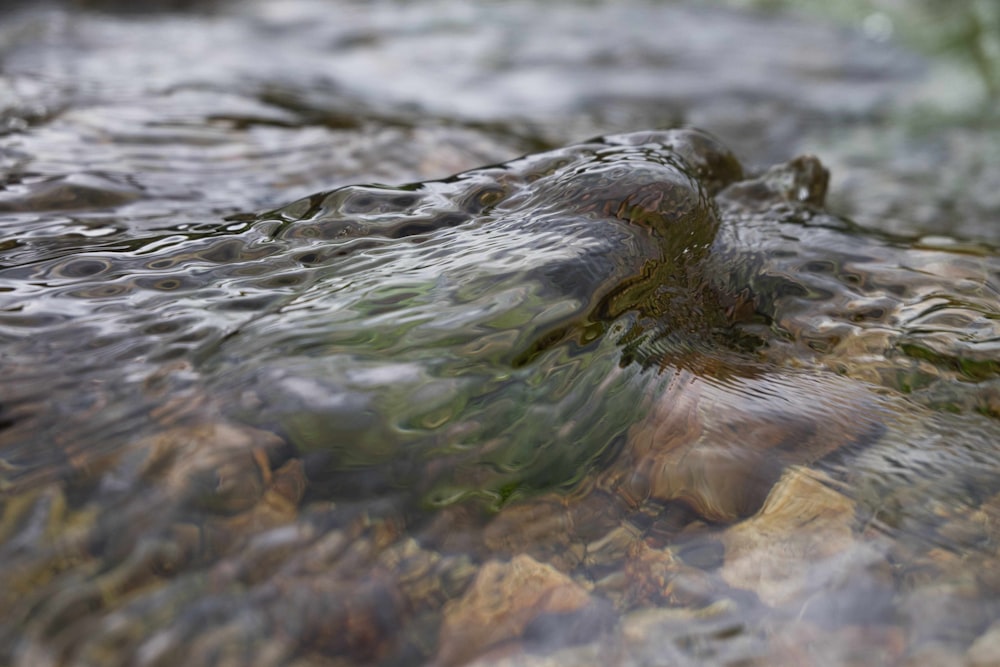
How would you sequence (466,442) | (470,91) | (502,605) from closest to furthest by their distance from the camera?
(502,605), (466,442), (470,91)

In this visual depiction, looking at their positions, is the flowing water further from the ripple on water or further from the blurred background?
the blurred background

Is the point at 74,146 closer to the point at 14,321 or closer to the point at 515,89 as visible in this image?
the point at 14,321

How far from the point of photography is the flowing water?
3.13ft

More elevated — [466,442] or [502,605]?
[466,442]

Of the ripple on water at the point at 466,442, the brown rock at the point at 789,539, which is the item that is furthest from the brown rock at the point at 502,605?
the brown rock at the point at 789,539

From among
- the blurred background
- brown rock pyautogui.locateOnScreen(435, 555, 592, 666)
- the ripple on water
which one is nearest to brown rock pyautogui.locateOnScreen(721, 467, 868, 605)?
the ripple on water

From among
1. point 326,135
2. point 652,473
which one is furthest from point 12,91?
point 652,473

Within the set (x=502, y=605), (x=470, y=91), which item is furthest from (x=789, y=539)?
(x=470, y=91)

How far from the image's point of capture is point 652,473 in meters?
1.17

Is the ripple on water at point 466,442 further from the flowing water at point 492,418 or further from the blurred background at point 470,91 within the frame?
the blurred background at point 470,91

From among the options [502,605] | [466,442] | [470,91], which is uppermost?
[470,91]

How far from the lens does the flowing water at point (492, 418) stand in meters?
0.95

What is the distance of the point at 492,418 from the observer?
3.82ft

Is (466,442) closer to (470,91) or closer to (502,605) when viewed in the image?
(502,605)
